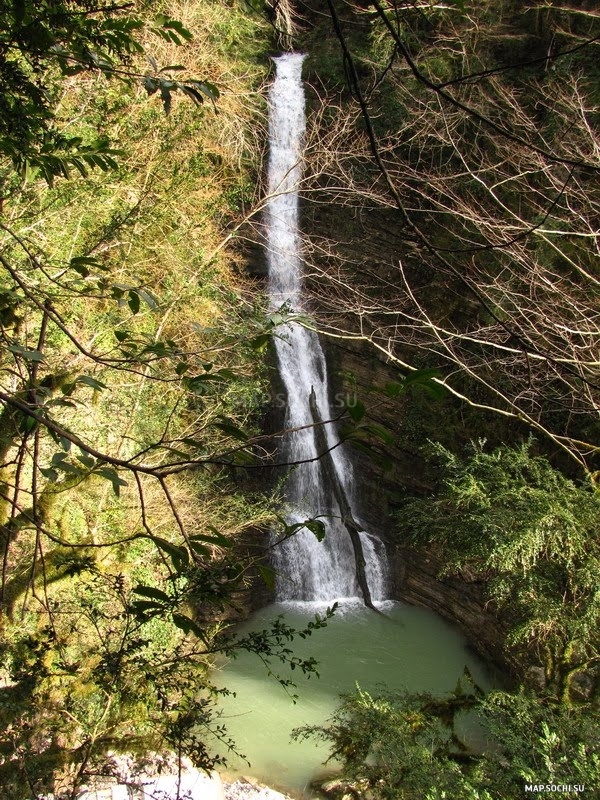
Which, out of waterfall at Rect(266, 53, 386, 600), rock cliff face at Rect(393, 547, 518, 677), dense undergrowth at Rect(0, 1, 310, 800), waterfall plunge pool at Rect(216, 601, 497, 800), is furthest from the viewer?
waterfall at Rect(266, 53, 386, 600)

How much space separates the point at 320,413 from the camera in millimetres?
10102

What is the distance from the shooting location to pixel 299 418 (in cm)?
995

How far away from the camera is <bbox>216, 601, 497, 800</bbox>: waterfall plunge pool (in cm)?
601

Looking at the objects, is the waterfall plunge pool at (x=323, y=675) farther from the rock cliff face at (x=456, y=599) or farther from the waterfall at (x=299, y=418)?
the waterfall at (x=299, y=418)

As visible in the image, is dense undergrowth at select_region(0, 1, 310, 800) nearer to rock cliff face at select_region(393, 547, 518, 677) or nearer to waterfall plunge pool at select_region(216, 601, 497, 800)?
waterfall plunge pool at select_region(216, 601, 497, 800)

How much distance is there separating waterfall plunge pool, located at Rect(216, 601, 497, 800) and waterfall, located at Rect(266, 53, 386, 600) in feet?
1.46

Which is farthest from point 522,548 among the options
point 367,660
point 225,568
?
point 225,568

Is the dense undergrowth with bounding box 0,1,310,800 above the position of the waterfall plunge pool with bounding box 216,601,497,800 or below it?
above

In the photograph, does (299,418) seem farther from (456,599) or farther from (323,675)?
(323,675)

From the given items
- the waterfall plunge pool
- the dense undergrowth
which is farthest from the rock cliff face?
the dense undergrowth

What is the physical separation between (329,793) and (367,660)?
225 cm

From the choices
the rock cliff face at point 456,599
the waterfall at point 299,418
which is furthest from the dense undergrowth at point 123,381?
the rock cliff face at point 456,599

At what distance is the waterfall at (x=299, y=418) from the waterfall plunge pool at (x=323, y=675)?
0.44 metres

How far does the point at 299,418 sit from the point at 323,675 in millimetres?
4226
